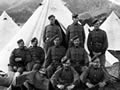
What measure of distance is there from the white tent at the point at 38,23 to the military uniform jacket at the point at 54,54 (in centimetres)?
224

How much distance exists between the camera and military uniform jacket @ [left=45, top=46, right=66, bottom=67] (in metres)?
6.94

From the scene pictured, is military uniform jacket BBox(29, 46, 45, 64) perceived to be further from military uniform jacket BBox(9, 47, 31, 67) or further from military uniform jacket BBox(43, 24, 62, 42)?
military uniform jacket BBox(43, 24, 62, 42)

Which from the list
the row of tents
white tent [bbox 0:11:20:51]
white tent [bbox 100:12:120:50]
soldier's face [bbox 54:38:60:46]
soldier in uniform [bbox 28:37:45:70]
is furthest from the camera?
white tent [bbox 100:12:120:50]

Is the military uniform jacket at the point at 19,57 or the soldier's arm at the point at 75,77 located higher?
the military uniform jacket at the point at 19,57

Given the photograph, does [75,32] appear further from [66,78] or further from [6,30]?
[6,30]

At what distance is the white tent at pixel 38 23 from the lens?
935cm

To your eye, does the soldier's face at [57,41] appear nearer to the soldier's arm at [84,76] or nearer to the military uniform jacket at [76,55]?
the military uniform jacket at [76,55]

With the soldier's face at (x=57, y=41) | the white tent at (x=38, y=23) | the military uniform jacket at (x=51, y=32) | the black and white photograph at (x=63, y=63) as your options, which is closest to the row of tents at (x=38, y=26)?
the white tent at (x=38, y=23)

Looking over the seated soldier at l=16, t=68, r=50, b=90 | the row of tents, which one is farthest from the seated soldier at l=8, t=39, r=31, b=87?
the row of tents

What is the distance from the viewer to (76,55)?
22.3 ft

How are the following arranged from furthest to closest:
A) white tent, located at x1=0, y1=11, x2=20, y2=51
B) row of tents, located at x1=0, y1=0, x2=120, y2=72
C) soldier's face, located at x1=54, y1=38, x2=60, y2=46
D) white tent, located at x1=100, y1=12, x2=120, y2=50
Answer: white tent, located at x1=100, y1=12, x2=120, y2=50 < white tent, located at x1=0, y1=11, x2=20, y2=51 < row of tents, located at x1=0, y1=0, x2=120, y2=72 < soldier's face, located at x1=54, y1=38, x2=60, y2=46

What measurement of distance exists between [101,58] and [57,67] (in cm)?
121

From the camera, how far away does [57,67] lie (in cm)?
673

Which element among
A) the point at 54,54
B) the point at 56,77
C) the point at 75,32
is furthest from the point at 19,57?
the point at 75,32
